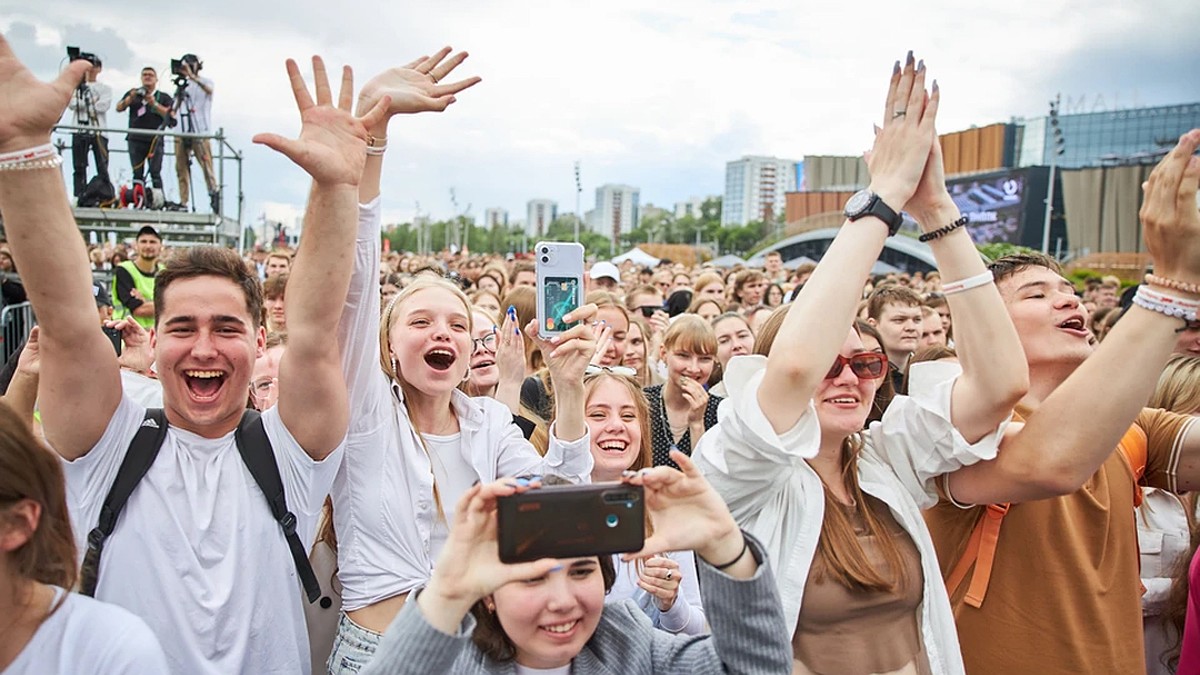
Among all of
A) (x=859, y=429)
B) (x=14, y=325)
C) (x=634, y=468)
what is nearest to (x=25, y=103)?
(x=859, y=429)

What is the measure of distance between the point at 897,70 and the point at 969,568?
1498 millimetres

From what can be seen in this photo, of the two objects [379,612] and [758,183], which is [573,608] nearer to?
[379,612]

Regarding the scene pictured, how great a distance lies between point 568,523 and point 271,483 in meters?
1.11

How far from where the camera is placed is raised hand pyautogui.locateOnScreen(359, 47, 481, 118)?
8.02 ft

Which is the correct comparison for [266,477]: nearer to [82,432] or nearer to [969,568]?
[82,432]

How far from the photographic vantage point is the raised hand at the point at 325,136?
2.05 meters

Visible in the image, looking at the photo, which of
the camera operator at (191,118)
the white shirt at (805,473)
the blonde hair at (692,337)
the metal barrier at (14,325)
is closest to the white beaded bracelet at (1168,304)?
the white shirt at (805,473)

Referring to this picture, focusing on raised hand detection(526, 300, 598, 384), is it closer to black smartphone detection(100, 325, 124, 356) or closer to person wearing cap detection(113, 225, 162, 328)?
black smartphone detection(100, 325, 124, 356)

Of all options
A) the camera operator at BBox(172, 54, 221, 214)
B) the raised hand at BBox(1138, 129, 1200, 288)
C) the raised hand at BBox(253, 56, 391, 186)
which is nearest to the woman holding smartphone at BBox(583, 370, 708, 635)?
the raised hand at BBox(253, 56, 391, 186)

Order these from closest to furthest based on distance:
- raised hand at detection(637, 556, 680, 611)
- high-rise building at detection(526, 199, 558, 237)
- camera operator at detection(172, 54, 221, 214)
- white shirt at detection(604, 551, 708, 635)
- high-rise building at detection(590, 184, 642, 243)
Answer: raised hand at detection(637, 556, 680, 611) < white shirt at detection(604, 551, 708, 635) < camera operator at detection(172, 54, 221, 214) < high-rise building at detection(526, 199, 558, 237) < high-rise building at detection(590, 184, 642, 243)

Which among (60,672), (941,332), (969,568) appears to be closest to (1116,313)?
(941,332)

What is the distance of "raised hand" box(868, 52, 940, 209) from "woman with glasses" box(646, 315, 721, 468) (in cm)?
230

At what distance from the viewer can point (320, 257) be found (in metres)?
2.11

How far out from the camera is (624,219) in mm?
186750
